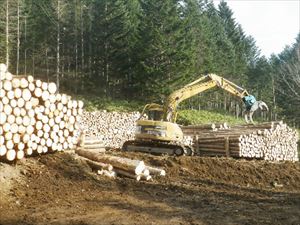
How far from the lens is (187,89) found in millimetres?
17656

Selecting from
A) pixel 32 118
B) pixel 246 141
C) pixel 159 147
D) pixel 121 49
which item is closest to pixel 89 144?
pixel 32 118

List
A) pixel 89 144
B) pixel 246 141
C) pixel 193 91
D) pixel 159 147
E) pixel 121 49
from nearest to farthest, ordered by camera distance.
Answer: pixel 89 144 → pixel 159 147 → pixel 193 91 → pixel 246 141 → pixel 121 49

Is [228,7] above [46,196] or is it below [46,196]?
above

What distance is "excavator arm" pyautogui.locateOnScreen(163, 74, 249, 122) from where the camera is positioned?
55.2 ft

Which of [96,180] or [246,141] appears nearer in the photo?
[96,180]

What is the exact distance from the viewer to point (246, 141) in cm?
1853

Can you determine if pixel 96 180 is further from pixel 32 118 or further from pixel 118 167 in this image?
pixel 32 118

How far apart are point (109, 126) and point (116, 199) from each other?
53.4 feet

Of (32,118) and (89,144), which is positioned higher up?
(32,118)

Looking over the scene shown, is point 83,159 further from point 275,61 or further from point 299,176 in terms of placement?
point 275,61

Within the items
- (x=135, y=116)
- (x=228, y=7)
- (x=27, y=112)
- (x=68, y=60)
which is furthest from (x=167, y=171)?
(x=228, y=7)

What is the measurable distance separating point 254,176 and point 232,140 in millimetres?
3431

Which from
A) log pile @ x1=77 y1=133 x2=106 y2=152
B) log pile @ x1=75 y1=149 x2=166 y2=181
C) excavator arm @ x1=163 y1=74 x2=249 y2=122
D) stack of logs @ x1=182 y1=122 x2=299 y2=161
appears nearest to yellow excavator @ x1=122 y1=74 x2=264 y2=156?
excavator arm @ x1=163 y1=74 x2=249 y2=122

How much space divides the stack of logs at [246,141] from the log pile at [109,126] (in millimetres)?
5230
